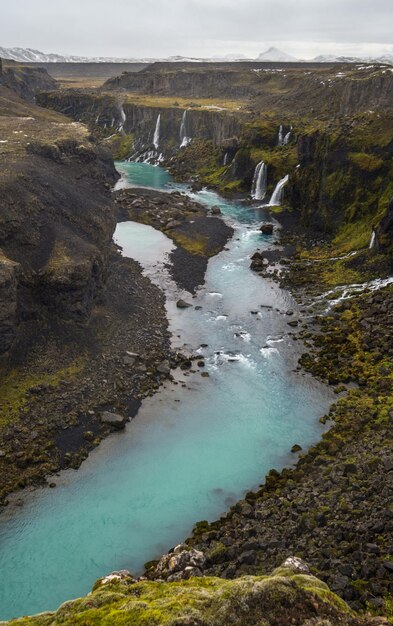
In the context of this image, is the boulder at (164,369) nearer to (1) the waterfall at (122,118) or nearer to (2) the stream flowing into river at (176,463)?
(2) the stream flowing into river at (176,463)

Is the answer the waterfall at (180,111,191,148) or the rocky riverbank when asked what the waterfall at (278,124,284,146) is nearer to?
the rocky riverbank

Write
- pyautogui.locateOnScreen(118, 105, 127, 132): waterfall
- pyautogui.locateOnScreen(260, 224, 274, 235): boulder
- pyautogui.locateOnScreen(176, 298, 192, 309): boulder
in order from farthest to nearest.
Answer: pyautogui.locateOnScreen(118, 105, 127, 132): waterfall < pyautogui.locateOnScreen(260, 224, 274, 235): boulder < pyautogui.locateOnScreen(176, 298, 192, 309): boulder

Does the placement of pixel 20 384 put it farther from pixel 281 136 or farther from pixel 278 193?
pixel 281 136

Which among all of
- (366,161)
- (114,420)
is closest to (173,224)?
(366,161)

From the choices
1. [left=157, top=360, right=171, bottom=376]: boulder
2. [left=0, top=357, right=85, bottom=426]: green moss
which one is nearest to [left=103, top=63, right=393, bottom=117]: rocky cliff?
[left=157, top=360, right=171, bottom=376]: boulder

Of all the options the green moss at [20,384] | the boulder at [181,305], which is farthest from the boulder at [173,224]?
the green moss at [20,384]

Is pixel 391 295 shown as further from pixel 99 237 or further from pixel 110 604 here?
pixel 110 604

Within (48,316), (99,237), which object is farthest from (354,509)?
(99,237)
